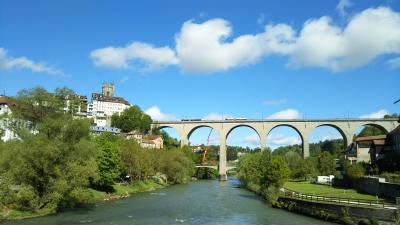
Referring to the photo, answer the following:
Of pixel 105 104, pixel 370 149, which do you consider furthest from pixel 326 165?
pixel 105 104

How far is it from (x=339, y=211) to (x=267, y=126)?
252 feet

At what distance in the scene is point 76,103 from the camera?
4266 centimetres

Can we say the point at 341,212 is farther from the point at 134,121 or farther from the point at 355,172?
the point at 134,121

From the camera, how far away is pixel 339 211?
31406 millimetres

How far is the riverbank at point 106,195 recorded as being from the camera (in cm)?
3334

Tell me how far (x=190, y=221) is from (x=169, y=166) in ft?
160

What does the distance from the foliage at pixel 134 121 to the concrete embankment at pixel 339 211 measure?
81826mm

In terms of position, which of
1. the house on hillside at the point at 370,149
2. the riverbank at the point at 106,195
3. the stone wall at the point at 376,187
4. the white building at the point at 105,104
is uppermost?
the white building at the point at 105,104

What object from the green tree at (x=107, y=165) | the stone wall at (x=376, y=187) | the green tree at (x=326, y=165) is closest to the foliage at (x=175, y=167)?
the green tree at (x=107, y=165)

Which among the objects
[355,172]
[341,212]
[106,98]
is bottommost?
[341,212]

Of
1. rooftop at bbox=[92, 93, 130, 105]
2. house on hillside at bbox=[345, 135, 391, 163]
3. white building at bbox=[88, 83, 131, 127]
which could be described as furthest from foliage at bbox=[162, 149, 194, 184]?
rooftop at bbox=[92, 93, 130, 105]

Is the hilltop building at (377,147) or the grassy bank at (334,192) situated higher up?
the hilltop building at (377,147)

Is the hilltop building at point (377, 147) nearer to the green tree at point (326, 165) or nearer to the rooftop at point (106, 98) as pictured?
the green tree at point (326, 165)

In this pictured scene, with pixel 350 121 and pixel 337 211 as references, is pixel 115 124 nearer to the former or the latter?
pixel 350 121
